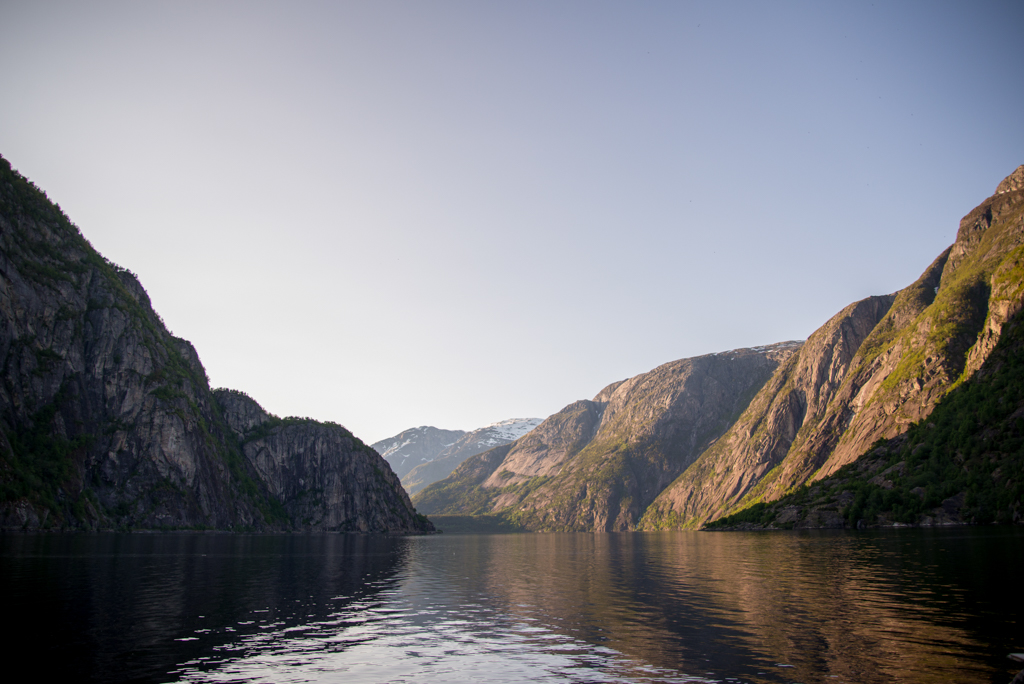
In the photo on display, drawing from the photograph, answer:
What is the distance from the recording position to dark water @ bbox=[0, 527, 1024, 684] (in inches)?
931

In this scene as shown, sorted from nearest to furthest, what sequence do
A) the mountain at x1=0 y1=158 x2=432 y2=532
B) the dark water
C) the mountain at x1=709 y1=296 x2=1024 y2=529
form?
1. the dark water
2. the mountain at x1=709 y1=296 x2=1024 y2=529
3. the mountain at x1=0 y1=158 x2=432 y2=532

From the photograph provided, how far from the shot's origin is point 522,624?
1382 inches

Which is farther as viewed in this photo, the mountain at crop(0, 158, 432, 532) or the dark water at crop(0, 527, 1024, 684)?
the mountain at crop(0, 158, 432, 532)

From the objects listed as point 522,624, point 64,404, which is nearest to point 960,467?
point 522,624

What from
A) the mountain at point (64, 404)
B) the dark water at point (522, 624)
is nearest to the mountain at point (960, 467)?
the dark water at point (522, 624)

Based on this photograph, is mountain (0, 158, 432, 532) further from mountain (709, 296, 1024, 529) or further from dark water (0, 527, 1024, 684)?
mountain (709, 296, 1024, 529)

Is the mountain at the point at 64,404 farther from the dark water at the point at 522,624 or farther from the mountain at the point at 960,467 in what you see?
the mountain at the point at 960,467

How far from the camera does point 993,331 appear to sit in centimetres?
18488

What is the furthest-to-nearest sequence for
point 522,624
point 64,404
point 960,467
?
point 64,404
point 960,467
point 522,624

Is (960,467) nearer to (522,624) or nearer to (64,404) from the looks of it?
(522,624)

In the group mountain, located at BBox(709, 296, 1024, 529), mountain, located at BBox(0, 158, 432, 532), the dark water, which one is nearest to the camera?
the dark water

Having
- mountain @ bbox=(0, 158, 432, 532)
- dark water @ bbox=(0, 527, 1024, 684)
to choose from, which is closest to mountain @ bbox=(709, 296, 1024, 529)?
dark water @ bbox=(0, 527, 1024, 684)

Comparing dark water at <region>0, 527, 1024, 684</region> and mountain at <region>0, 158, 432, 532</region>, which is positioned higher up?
mountain at <region>0, 158, 432, 532</region>

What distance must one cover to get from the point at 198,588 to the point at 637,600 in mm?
34450
